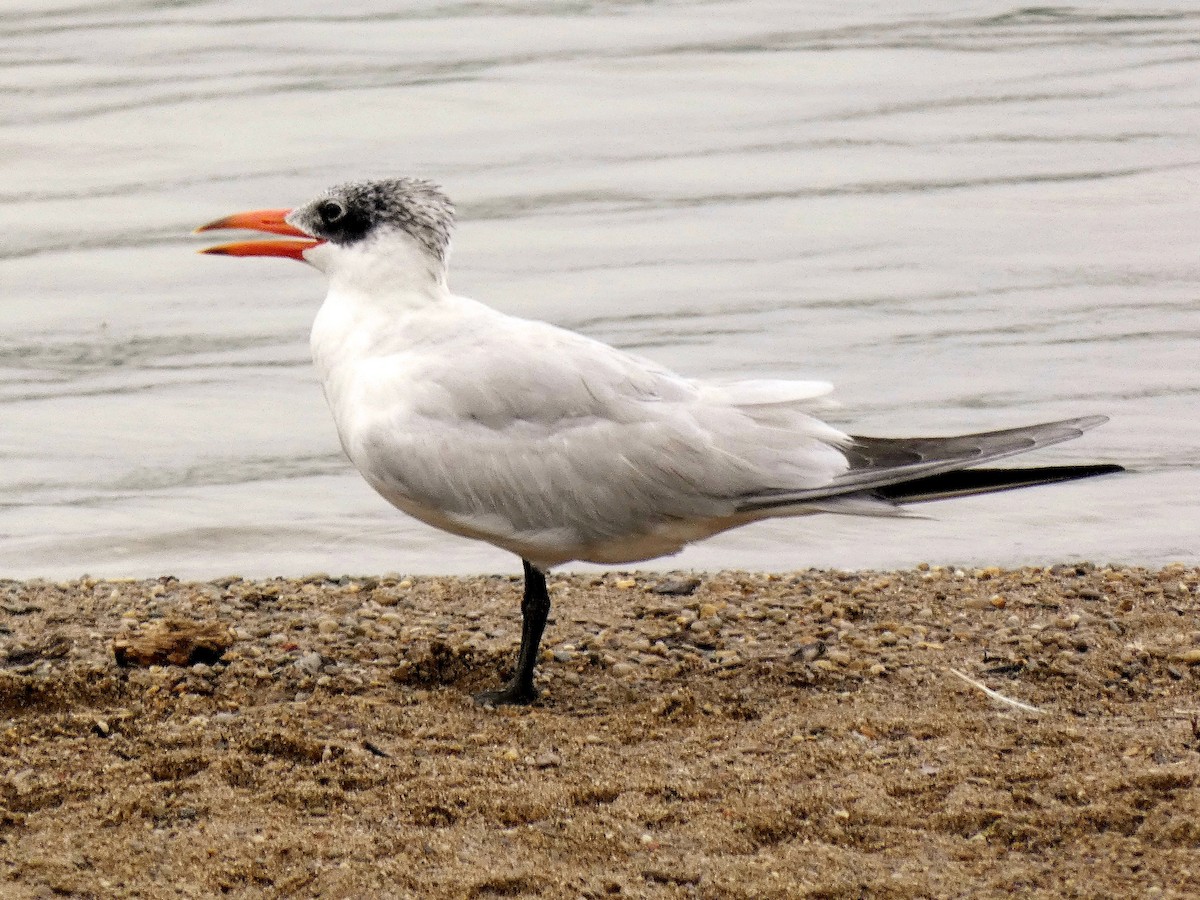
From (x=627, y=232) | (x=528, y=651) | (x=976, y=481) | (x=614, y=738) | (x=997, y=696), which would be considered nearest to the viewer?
(x=614, y=738)

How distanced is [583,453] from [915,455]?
85 centimetres

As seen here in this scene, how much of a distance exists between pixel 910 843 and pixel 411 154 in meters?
8.49

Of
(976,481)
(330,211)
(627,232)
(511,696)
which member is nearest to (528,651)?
(511,696)

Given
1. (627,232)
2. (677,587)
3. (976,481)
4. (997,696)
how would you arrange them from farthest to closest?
(627,232)
(677,587)
(976,481)
(997,696)

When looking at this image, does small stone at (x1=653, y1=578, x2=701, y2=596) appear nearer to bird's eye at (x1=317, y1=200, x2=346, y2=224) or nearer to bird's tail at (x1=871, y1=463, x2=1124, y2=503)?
bird's tail at (x1=871, y1=463, x2=1124, y2=503)

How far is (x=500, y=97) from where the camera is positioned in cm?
1288

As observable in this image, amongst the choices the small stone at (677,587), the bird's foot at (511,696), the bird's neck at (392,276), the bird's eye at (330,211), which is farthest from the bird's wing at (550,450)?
the small stone at (677,587)

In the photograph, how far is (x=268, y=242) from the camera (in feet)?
18.4

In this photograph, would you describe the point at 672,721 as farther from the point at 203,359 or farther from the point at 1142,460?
the point at 203,359

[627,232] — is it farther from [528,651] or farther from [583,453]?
[528,651]

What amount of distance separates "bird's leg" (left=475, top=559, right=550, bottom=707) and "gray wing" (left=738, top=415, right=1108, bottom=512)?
587 millimetres

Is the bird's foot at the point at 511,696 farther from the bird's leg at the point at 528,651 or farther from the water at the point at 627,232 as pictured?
the water at the point at 627,232

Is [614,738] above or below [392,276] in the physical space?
below

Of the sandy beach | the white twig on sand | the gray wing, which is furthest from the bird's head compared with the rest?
the white twig on sand
